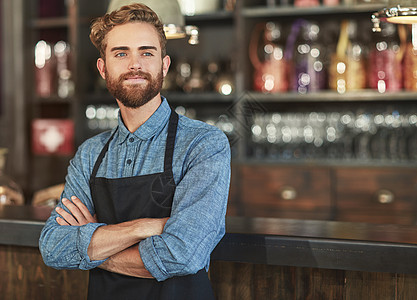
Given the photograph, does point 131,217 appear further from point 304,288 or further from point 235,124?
point 235,124

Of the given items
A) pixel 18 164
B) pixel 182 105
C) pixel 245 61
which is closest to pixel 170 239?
pixel 245 61

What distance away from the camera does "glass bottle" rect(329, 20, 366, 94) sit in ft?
9.98

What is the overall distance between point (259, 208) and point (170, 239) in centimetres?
194

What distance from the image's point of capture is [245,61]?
3178mm

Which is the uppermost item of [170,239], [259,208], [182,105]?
[182,105]

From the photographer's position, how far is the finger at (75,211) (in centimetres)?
135

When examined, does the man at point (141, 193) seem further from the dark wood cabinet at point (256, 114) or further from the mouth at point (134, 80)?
the dark wood cabinet at point (256, 114)

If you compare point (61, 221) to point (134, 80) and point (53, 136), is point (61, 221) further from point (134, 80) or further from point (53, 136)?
point (53, 136)

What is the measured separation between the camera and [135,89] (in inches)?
51.1

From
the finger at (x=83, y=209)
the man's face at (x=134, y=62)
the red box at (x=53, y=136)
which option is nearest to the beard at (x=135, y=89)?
the man's face at (x=134, y=62)

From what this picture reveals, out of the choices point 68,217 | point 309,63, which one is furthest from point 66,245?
point 309,63

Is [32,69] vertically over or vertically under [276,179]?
over

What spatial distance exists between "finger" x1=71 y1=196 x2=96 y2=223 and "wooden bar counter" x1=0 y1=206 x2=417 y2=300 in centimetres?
28

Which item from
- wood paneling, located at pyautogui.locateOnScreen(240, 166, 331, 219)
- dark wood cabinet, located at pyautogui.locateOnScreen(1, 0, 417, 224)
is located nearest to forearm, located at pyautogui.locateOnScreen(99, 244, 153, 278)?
dark wood cabinet, located at pyautogui.locateOnScreen(1, 0, 417, 224)
